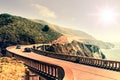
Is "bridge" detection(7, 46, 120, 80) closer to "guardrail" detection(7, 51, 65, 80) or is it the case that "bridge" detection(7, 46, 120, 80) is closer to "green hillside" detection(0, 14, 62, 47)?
"guardrail" detection(7, 51, 65, 80)

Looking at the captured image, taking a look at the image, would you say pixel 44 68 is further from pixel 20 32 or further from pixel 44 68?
pixel 20 32

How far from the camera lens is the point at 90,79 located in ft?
56.9

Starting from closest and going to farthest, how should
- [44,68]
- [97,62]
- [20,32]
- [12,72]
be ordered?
[12,72], [44,68], [97,62], [20,32]

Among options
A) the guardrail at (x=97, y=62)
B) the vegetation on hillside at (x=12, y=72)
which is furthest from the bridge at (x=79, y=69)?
the vegetation on hillside at (x=12, y=72)

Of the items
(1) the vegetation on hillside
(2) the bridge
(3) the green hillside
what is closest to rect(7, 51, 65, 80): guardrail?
Result: (2) the bridge

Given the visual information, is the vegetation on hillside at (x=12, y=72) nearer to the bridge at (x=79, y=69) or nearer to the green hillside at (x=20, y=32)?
the bridge at (x=79, y=69)

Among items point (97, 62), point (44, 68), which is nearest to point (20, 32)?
point (97, 62)

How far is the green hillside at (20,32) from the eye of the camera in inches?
4449

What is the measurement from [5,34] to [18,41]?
8812 millimetres

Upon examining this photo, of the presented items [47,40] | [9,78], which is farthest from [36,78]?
[47,40]

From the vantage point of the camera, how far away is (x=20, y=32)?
124812mm

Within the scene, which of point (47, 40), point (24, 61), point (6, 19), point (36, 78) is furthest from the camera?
point (6, 19)

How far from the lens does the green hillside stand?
371ft

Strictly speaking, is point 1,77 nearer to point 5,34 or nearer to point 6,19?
point 5,34
